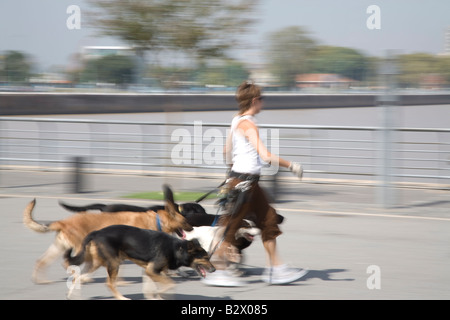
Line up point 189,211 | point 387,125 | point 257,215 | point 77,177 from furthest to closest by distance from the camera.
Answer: point 77,177
point 387,125
point 189,211
point 257,215

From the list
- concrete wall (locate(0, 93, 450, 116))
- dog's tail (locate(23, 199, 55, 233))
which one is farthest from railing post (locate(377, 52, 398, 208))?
concrete wall (locate(0, 93, 450, 116))

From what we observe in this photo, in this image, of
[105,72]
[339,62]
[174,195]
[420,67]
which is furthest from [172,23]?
[105,72]

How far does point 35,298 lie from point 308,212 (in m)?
5.47

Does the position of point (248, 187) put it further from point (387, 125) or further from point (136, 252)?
point (387, 125)

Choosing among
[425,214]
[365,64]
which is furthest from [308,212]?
[365,64]

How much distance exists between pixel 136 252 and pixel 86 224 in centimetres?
88

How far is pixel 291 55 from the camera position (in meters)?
34.6

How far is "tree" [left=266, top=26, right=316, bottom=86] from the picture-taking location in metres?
30.5

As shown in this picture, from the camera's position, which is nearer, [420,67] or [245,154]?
[245,154]

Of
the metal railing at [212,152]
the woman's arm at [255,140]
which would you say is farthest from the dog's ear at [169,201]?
the metal railing at [212,152]

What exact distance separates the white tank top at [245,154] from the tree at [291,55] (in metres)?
22.7

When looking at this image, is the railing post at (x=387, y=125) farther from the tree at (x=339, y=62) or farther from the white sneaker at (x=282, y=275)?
the tree at (x=339, y=62)

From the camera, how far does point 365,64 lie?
1313 inches
